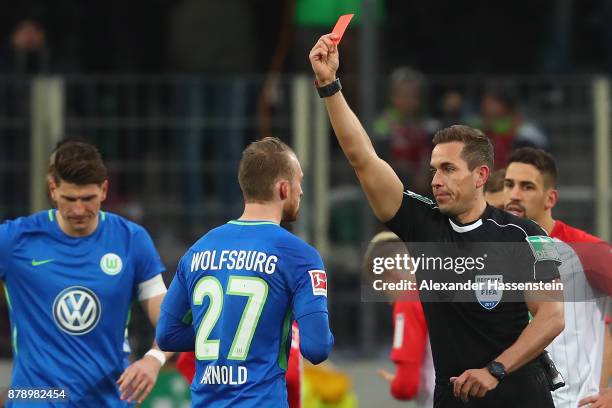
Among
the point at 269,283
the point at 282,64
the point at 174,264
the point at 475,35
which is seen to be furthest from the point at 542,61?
the point at 269,283

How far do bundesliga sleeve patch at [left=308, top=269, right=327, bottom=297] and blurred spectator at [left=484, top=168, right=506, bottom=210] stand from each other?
1.86 m

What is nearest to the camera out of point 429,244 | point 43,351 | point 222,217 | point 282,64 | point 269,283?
point 269,283

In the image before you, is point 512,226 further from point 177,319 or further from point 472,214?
point 177,319

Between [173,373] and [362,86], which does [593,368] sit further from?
[362,86]

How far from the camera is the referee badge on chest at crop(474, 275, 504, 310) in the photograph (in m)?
5.64

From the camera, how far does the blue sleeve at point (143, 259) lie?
6.68m

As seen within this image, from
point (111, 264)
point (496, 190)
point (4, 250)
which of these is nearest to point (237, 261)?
point (111, 264)

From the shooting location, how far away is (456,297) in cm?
569

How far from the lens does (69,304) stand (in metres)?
6.51

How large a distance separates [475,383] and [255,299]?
3.00 feet

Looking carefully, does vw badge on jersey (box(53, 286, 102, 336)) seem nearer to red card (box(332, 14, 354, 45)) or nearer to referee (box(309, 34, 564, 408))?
referee (box(309, 34, 564, 408))

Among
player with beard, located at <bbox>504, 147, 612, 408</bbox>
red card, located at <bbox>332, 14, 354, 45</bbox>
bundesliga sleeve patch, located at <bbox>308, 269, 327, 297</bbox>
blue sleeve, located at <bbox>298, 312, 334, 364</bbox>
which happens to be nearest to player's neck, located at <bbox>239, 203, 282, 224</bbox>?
bundesliga sleeve patch, located at <bbox>308, 269, 327, 297</bbox>

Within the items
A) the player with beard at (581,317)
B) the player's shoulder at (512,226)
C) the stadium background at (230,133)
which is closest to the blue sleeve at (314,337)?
the player's shoulder at (512,226)

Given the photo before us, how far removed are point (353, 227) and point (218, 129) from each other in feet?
4.42
